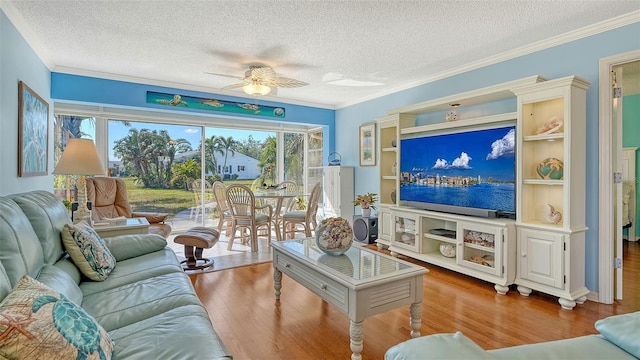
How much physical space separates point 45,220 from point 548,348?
2.58 metres

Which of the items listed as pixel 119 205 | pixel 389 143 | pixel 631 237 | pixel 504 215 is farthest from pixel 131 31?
pixel 631 237

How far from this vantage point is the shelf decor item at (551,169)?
2.83 meters

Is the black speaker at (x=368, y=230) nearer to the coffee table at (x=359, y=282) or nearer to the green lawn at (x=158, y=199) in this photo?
the coffee table at (x=359, y=282)

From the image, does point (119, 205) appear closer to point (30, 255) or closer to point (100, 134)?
point (100, 134)

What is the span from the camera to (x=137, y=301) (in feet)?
5.69

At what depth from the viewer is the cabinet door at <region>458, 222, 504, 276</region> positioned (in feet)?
9.95

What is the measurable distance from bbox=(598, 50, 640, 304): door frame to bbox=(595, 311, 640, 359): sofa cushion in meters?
2.14

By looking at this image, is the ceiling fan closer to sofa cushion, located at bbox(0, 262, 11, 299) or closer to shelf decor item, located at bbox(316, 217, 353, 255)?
shelf decor item, located at bbox(316, 217, 353, 255)

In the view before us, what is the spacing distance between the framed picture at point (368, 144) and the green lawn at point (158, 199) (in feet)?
10.5

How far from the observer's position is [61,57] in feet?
12.0

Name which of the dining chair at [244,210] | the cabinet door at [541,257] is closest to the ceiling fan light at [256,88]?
the dining chair at [244,210]

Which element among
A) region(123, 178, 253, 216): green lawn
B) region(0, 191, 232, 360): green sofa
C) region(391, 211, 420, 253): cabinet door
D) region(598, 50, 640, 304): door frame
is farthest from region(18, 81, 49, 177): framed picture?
region(598, 50, 640, 304): door frame

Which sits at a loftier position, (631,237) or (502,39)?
(502,39)

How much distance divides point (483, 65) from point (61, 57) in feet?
16.0
